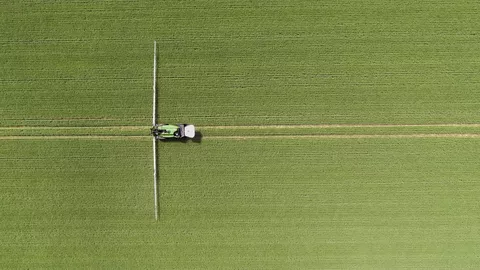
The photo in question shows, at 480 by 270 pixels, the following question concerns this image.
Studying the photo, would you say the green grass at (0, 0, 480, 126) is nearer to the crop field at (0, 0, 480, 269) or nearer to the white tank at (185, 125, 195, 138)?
the crop field at (0, 0, 480, 269)

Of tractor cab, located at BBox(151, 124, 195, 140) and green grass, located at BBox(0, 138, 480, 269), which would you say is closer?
tractor cab, located at BBox(151, 124, 195, 140)

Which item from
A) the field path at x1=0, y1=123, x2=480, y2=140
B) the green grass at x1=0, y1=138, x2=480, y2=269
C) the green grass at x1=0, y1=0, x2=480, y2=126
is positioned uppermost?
the green grass at x1=0, y1=0, x2=480, y2=126

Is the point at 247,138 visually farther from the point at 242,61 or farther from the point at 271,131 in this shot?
the point at 242,61

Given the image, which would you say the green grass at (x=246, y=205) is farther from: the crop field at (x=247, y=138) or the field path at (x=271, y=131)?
the field path at (x=271, y=131)

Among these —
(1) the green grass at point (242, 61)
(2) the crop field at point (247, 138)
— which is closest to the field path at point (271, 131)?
(2) the crop field at point (247, 138)

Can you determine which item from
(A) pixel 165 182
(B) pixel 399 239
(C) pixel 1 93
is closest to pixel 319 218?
(B) pixel 399 239

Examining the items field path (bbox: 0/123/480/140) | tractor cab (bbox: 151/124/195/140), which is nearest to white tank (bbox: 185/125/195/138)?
tractor cab (bbox: 151/124/195/140)

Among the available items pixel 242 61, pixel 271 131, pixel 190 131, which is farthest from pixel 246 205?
pixel 242 61

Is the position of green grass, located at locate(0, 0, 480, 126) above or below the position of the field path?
above
